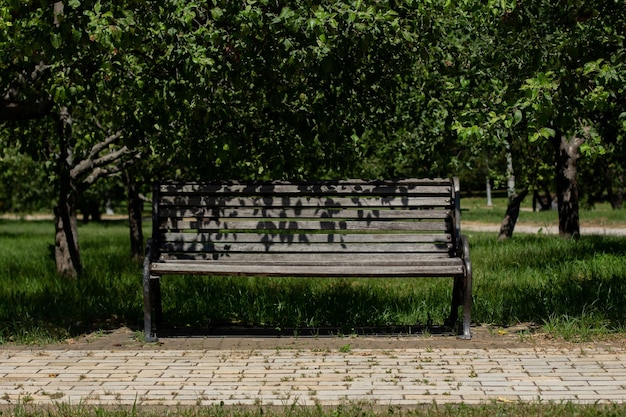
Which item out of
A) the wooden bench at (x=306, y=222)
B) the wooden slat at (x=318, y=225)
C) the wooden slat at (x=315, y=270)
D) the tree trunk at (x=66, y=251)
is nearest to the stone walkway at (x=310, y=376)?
the wooden slat at (x=315, y=270)

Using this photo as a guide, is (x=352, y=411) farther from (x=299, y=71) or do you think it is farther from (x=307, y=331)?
(x=299, y=71)

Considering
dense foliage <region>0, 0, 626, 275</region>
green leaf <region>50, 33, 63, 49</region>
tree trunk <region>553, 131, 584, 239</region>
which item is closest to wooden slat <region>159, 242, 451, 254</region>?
dense foliage <region>0, 0, 626, 275</region>

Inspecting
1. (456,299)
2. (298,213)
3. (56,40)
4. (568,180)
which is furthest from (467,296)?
(568,180)

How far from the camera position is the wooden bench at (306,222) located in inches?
254

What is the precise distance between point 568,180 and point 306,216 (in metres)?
9.22

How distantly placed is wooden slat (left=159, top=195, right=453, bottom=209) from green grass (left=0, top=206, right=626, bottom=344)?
105cm

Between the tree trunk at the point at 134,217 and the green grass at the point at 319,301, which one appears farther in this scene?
the tree trunk at the point at 134,217

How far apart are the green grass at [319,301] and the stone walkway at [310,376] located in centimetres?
82

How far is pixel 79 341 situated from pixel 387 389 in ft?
9.70

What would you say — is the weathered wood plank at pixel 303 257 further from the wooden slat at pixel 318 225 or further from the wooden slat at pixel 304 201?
the wooden slat at pixel 304 201

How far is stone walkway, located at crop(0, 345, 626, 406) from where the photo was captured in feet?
14.1

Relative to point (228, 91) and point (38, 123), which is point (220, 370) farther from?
point (38, 123)

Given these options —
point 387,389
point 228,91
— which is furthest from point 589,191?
point 387,389

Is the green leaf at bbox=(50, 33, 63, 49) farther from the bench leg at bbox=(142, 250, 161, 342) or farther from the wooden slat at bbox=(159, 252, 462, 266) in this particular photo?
the wooden slat at bbox=(159, 252, 462, 266)
